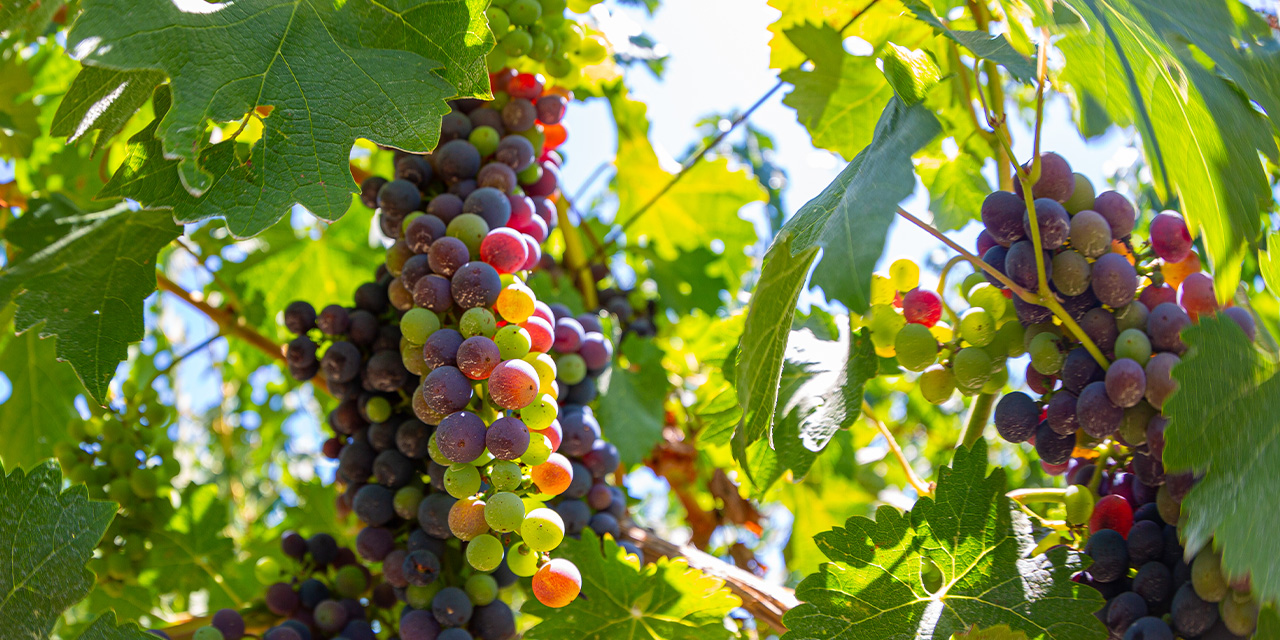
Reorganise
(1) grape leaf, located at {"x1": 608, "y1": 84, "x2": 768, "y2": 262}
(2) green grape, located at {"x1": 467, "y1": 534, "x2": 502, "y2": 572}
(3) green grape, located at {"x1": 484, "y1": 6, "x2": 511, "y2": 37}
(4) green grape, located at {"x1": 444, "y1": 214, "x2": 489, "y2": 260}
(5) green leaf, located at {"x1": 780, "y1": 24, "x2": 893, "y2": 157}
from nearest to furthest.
→ (2) green grape, located at {"x1": 467, "y1": 534, "x2": 502, "y2": 572}
(4) green grape, located at {"x1": 444, "y1": 214, "x2": 489, "y2": 260}
(3) green grape, located at {"x1": 484, "y1": 6, "x2": 511, "y2": 37}
(5) green leaf, located at {"x1": 780, "y1": 24, "x2": 893, "y2": 157}
(1) grape leaf, located at {"x1": 608, "y1": 84, "x2": 768, "y2": 262}

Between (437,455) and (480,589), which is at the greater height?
(437,455)

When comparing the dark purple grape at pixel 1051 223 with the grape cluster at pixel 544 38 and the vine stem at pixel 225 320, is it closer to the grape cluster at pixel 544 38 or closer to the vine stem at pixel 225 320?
the grape cluster at pixel 544 38

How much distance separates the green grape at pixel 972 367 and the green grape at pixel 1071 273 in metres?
0.11

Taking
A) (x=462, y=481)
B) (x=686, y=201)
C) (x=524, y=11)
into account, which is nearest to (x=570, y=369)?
(x=462, y=481)

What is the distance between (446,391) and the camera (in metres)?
0.77

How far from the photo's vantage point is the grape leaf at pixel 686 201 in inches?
71.6

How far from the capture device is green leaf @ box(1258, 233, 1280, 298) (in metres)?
0.81

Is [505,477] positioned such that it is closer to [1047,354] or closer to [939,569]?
[939,569]

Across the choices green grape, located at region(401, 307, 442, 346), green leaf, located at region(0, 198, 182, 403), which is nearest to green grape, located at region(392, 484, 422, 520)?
green grape, located at region(401, 307, 442, 346)

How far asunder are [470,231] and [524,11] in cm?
34

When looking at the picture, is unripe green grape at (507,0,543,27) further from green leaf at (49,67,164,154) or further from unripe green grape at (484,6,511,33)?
green leaf at (49,67,164,154)

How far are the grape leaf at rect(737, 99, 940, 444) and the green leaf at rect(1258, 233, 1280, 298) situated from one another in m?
0.38

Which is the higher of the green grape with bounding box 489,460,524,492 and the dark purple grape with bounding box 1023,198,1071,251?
the dark purple grape with bounding box 1023,198,1071,251

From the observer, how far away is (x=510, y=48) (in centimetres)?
109
